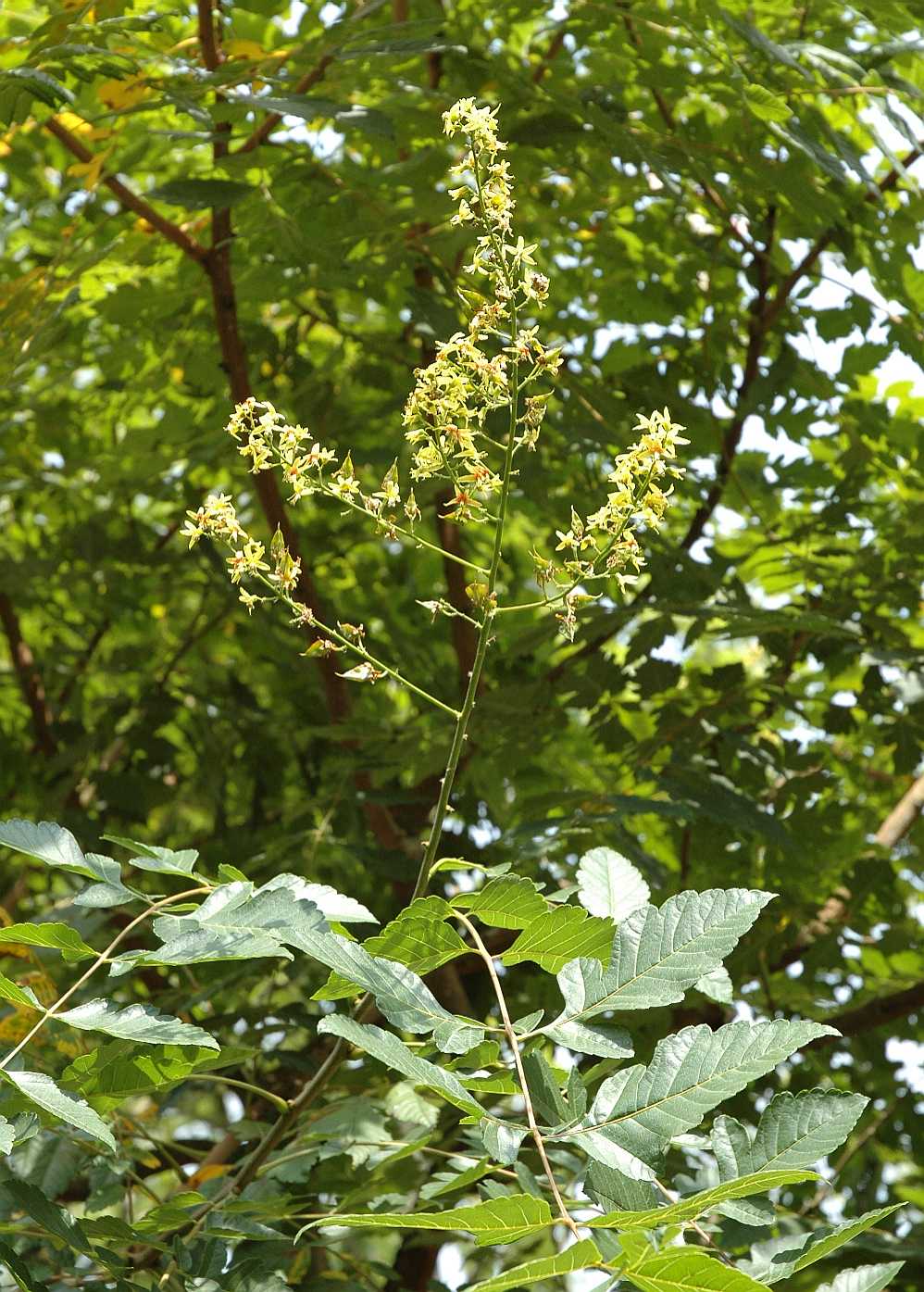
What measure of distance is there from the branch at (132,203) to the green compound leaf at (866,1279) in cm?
169

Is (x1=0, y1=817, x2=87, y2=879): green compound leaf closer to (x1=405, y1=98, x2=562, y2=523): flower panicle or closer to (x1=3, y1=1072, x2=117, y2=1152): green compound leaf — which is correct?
(x1=3, y1=1072, x2=117, y2=1152): green compound leaf

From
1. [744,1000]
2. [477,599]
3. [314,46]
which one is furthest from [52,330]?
[744,1000]

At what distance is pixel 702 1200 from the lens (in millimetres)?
815

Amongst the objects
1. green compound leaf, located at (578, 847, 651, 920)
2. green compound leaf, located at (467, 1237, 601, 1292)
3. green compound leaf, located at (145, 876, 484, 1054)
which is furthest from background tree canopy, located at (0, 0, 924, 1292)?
green compound leaf, located at (467, 1237, 601, 1292)

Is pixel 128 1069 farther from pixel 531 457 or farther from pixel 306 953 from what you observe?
pixel 531 457

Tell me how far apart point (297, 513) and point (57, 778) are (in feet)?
2.52

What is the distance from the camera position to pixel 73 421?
309 centimetres

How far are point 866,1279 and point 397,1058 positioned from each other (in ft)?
1.33

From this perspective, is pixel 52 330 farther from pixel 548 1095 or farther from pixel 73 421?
pixel 548 1095

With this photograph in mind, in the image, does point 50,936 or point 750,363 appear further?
point 750,363

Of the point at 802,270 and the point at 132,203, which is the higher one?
the point at 802,270

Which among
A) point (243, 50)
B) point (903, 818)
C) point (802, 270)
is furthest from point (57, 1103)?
point (903, 818)

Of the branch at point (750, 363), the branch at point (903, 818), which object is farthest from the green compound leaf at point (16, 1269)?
the branch at point (903, 818)

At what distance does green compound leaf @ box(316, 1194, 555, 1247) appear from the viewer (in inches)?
31.1
